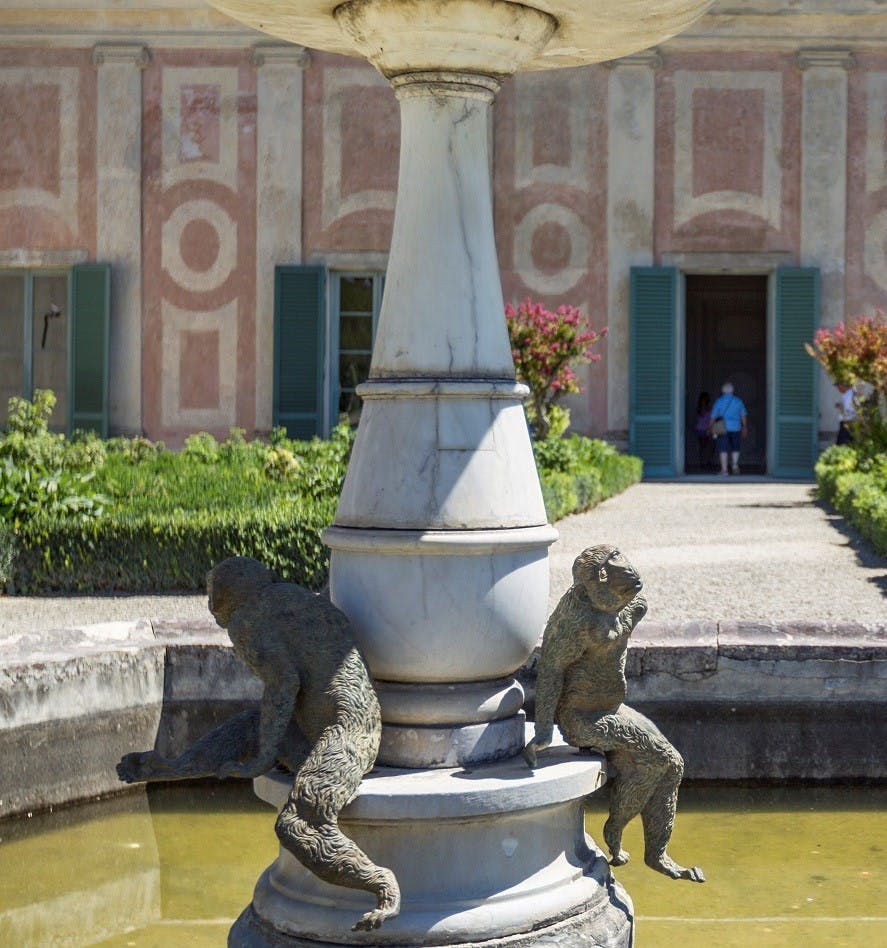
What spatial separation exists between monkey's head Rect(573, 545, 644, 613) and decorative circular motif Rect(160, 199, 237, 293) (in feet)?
44.2

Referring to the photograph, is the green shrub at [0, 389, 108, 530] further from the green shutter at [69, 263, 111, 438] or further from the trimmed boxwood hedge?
the green shutter at [69, 263, 111, 438]

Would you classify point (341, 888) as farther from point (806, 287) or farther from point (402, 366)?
point (806, 287)

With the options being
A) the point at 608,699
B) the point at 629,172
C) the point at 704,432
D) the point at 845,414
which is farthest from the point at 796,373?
the point at 608,699

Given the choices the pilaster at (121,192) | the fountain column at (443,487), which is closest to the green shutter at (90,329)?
the pilaster at (121,192)

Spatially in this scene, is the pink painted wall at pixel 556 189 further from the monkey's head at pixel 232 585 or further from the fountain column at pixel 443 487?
the monkey's head at pixel 232 585

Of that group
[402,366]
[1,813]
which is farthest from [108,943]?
[402,366]

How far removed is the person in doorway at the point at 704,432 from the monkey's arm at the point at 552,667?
16.0 m

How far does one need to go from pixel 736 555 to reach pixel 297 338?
772 cm

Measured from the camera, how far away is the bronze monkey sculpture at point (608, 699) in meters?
2.66

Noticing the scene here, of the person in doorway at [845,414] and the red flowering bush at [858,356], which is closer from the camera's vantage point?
the red flowering bush at [858,356]

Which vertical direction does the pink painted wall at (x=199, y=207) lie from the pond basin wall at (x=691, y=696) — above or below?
above

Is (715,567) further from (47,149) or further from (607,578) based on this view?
(47,149)

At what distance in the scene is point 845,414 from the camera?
14.6 metres

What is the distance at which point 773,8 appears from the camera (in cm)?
1551
